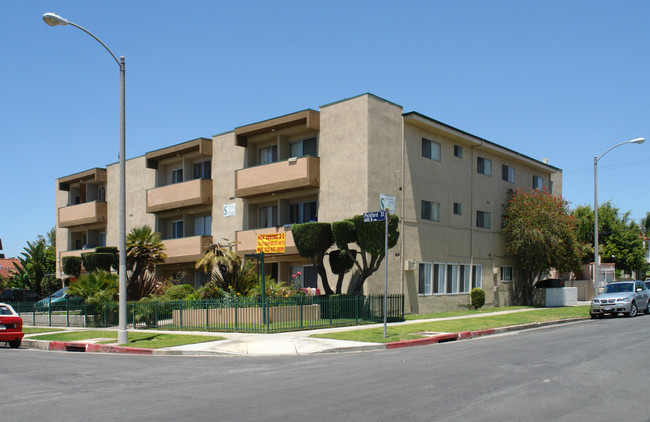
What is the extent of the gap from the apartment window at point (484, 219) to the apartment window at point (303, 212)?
10.1 metres

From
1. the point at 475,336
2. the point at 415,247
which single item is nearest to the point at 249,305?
the point at 475,336

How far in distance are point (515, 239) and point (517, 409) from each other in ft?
94.0

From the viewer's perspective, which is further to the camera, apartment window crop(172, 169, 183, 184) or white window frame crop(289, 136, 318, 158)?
apartment window crop(172, 169, 183, 184)

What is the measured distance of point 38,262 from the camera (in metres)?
51.8

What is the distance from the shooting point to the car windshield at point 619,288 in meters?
28.1

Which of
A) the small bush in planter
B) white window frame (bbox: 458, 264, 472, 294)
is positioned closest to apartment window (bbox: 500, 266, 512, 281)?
white window frame (bbox: 458, 264, 472, 294)

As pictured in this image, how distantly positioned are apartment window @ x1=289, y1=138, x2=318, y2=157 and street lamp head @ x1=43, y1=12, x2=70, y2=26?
14.8 metres

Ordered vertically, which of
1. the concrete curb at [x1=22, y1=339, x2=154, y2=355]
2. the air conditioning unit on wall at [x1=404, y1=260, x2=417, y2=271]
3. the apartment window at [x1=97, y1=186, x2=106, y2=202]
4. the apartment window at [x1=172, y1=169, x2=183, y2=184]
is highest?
the apartment window at [x1=172, y1=169, x2=183, y2=184]

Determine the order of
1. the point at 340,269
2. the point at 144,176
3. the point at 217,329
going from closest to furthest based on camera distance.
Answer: the point at 217,329, the point at 340,269, the point at 144,176

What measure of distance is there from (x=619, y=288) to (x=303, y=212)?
15.7 m

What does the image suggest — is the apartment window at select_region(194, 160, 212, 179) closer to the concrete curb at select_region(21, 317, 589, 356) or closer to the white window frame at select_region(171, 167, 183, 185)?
the white window frame at select_region(171, 167, 183, 185)

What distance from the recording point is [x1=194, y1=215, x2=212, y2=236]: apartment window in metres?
36.2

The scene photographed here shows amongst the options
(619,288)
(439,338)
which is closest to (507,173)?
(619,288)

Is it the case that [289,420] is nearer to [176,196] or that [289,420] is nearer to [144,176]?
[176,196]
